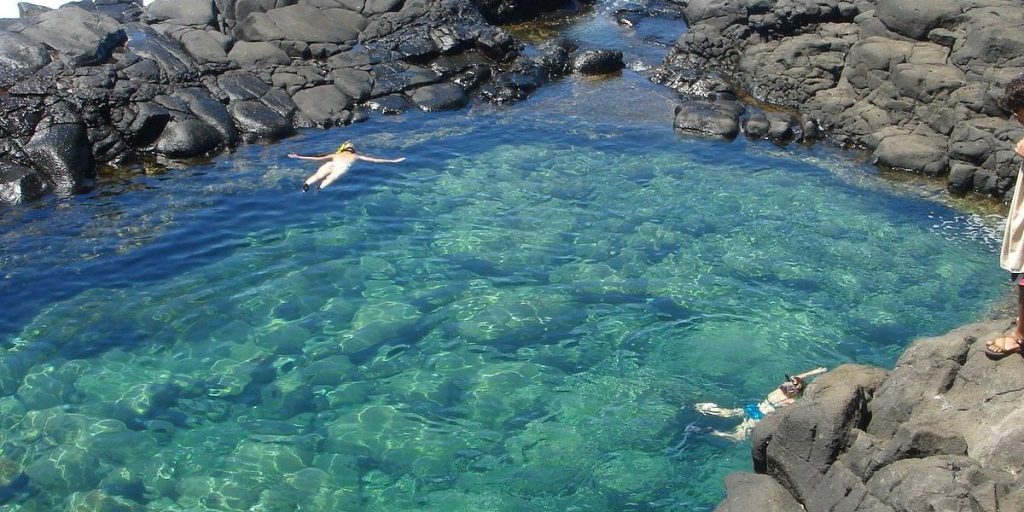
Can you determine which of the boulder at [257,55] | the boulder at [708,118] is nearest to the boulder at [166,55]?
the boulder at [257,55]

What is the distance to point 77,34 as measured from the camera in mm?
21875

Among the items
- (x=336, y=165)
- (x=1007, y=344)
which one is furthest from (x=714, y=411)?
(x=336, y=165)

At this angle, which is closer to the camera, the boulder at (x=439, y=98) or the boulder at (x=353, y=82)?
the boulder at (x=353, y=82)

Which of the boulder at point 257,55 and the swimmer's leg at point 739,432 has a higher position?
the boulder at point 257,55

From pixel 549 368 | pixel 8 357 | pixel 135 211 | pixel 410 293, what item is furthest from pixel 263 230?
pixel 549 368

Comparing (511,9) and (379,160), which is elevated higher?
(511,9)

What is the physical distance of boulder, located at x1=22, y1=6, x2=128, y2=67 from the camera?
2125 centimetres

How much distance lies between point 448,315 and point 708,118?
34.3 feet

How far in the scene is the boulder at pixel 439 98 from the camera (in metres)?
23.1

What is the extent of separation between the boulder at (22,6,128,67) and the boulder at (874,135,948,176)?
18576 millimetres

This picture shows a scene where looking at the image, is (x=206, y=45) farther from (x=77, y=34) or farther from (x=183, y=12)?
(x=77, y=34)

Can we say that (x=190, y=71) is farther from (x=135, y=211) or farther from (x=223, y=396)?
(x=223, y=396)

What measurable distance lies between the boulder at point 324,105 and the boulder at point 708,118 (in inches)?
326

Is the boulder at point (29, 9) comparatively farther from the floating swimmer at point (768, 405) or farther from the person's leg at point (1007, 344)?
the person's leg at point (1007, 344)
